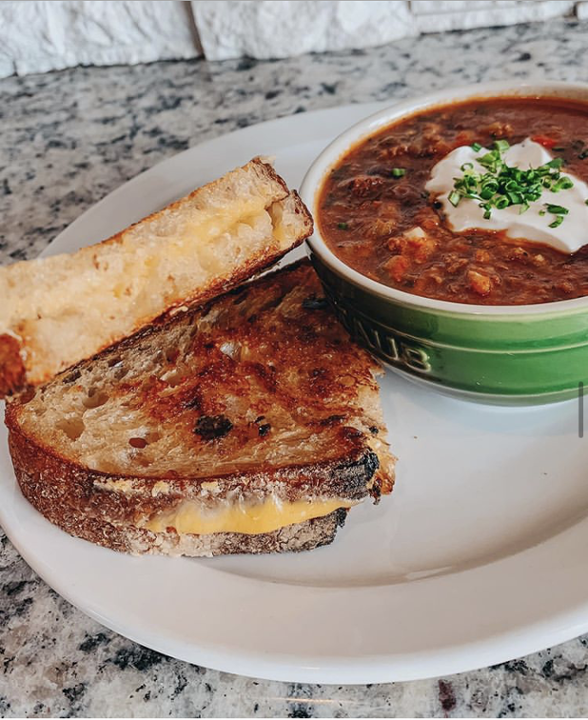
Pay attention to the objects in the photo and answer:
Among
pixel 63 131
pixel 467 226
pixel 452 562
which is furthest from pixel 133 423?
pixel 63 131

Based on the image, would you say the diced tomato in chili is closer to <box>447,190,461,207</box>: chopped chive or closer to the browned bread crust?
<box>447,190,461,207</box>: chopped chive

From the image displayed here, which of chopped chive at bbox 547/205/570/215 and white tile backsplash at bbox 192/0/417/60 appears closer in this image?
chopped chive at bbox 547/205/570/215

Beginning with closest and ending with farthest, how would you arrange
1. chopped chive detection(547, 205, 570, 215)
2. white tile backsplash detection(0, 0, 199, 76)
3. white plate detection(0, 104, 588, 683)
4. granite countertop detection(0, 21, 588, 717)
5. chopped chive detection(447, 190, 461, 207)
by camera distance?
white plate detection(0, 104, 588, 683), granite countertop detection(0, 21, 588, 717), chopped chive detection(547, 205, 570, 215), chopped chive detection(447, 190, 461, 207), white tile backsplash detection(0, 0, 199, 76)

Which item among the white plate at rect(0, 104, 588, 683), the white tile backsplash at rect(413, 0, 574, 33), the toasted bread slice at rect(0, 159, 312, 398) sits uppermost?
the toasted bread slice at rect(0, 159, 312, 398)

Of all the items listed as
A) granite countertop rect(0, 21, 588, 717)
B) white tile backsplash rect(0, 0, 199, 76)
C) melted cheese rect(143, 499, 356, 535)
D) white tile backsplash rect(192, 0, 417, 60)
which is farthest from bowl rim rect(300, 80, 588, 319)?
white tile backsplash rect(0, 0, 199, 76)

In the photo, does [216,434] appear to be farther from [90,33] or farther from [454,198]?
[90,33]

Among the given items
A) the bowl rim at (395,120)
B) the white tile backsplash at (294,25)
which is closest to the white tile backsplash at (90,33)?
the white tile backsplash at (294,25)

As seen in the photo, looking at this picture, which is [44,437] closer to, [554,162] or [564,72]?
[554,162]

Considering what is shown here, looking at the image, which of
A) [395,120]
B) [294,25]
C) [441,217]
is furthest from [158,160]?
[441,217]
